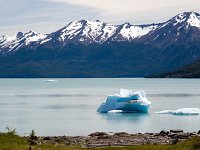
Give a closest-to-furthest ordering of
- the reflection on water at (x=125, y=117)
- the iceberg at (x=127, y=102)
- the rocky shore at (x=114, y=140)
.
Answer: the rocky shore at (x=114, y=140), the reflection on water at (x=125, y=117), the iceberg at (x=127, y=102)

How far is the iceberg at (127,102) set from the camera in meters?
88.4

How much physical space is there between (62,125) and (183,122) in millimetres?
17383

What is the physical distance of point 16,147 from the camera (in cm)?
3102

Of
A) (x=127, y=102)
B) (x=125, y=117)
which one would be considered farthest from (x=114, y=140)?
(x=127, y=102)

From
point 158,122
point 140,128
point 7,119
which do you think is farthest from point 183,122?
point 7,119

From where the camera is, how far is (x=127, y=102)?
297 feet

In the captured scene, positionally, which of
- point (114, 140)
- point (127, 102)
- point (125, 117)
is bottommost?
point (125, 117)

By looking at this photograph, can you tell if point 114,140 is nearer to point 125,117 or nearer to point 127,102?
point 125,117

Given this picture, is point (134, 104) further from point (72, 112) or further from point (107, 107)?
point (72, 112)

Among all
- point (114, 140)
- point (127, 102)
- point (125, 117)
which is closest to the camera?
point (114, 140)

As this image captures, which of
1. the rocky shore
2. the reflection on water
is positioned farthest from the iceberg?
the rocky shore

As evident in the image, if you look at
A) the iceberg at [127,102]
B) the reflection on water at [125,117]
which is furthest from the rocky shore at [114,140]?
the iceberg at [127,102]

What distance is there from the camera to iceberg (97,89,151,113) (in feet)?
290

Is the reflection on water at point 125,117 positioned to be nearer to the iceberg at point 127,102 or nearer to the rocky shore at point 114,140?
the iceberg at point 127,102
